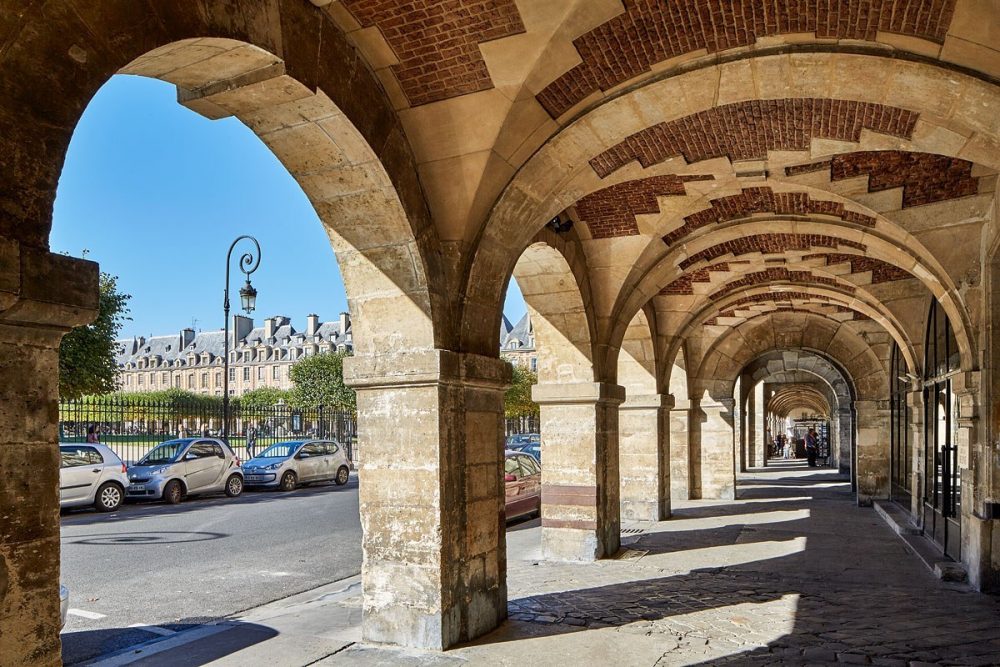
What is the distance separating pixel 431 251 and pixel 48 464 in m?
2.92

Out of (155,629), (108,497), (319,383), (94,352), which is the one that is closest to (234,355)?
(319,383)

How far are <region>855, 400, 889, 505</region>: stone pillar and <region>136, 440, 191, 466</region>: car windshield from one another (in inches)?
487

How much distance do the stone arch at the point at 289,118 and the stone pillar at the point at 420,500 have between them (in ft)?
0.92

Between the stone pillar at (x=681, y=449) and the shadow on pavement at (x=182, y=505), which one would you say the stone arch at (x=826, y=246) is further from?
the shadow on pavement at (x=182, y=505)

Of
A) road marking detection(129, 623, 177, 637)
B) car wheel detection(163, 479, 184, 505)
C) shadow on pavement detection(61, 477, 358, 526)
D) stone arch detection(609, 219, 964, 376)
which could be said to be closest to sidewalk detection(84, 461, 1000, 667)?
road marking detection(129, 623, 177, 637)

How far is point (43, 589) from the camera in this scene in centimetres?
223

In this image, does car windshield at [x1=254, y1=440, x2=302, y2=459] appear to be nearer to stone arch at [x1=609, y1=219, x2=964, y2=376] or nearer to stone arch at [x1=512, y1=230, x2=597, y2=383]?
stone arch at [x1=512, y1=230, x2=597, y2=383]

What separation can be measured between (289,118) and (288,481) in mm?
13066

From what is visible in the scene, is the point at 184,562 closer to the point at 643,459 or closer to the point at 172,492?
the point at 172,492

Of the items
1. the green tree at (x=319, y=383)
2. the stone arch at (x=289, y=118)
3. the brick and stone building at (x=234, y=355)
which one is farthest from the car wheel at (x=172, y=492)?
the brick and stone building at (x=234, y=355)

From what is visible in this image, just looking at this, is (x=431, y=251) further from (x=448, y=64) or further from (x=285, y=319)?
(x=285, y=319)

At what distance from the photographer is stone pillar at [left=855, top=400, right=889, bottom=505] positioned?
44.9 ft

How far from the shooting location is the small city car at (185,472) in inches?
514

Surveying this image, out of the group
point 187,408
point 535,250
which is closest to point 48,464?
point 535,250
